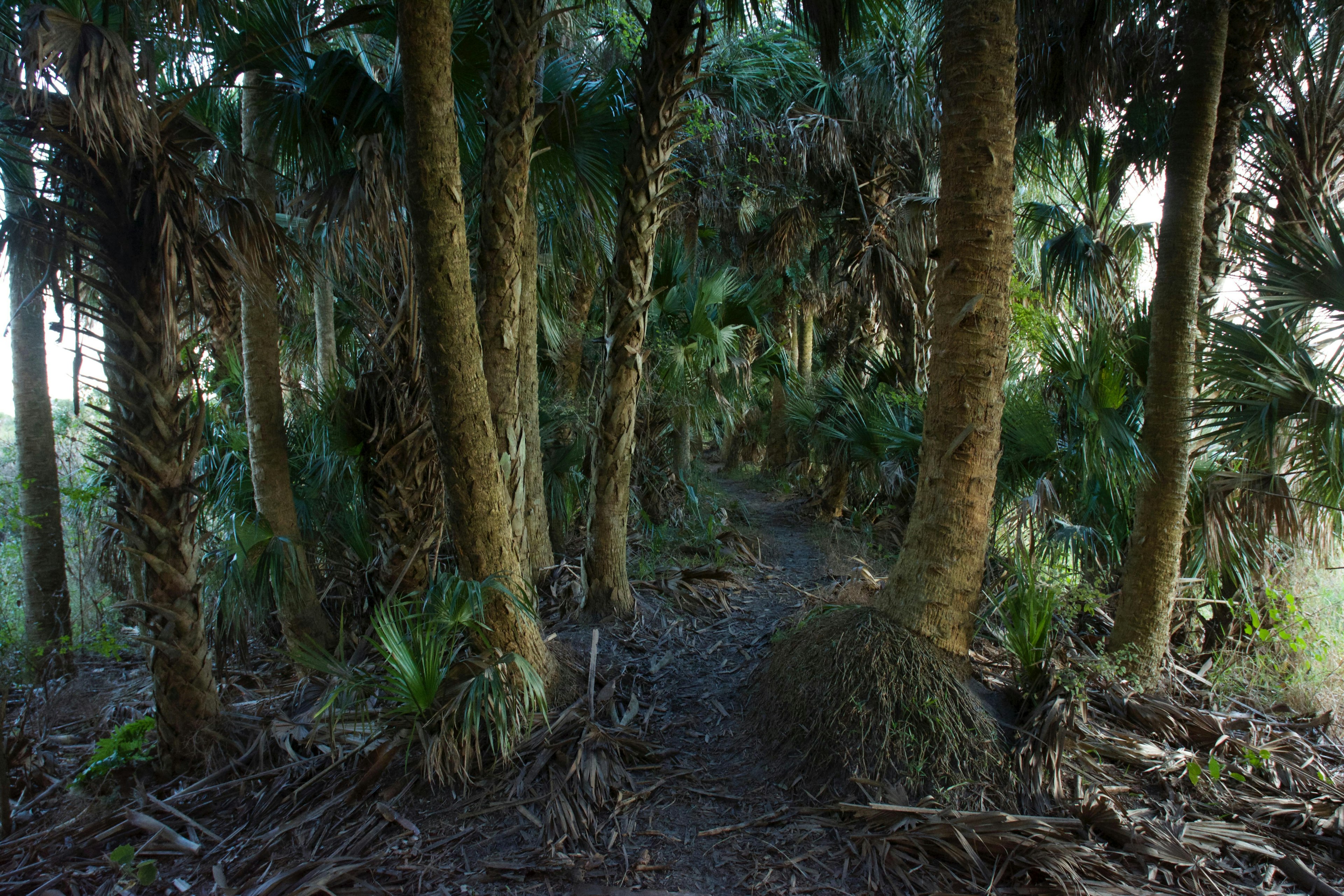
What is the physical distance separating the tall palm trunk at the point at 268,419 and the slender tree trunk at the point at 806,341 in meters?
9.78

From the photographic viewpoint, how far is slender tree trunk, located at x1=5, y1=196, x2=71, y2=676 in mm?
5828

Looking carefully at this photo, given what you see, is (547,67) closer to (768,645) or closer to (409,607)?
(409,607)

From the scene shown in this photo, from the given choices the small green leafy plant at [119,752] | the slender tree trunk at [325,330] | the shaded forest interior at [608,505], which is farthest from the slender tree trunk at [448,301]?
the slender tree trunk at [325,330]

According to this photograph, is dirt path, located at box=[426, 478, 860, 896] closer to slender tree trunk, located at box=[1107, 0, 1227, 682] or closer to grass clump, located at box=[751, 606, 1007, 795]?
grass clump, located at box=[751, 606, 1007, 795]

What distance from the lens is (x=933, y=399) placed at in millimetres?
3404

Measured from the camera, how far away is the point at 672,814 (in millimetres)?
3090

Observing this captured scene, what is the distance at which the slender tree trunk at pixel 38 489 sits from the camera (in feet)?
19.1

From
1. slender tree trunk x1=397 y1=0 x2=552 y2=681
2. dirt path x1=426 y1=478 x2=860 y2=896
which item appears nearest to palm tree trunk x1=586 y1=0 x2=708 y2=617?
dirt path x1=426 y1=478 x2=860 y2=896

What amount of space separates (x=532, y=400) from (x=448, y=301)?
2145 millimetres

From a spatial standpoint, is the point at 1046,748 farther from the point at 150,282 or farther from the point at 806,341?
the point at 806,341

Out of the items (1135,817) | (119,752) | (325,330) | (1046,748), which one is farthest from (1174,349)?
(325,330)

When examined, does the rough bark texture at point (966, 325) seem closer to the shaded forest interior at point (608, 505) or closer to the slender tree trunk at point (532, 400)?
the shaded forest interior at point (608, 505)

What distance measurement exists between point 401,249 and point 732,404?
5.36 meters

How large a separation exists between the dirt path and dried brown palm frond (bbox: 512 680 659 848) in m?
0.06
